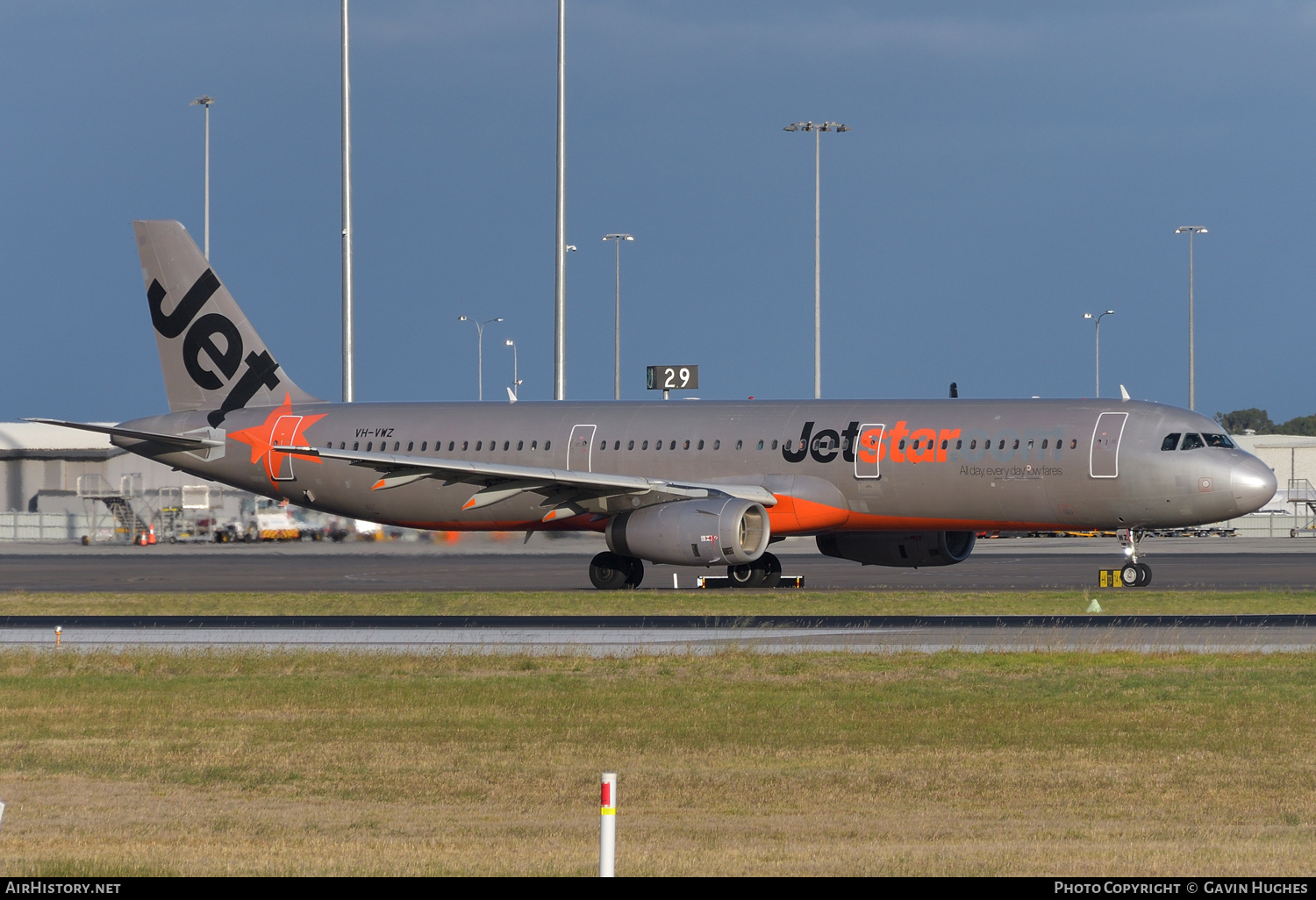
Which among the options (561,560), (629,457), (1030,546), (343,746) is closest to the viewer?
(343,746)

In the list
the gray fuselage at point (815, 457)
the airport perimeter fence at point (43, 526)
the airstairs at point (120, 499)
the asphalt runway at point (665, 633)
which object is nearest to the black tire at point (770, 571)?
the gray fuselage at point (815, 457)

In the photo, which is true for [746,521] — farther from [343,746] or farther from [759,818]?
[759,818]

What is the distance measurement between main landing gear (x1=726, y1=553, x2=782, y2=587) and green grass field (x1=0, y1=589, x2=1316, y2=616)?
2.11 metres

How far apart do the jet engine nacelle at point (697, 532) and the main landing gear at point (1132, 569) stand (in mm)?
8332

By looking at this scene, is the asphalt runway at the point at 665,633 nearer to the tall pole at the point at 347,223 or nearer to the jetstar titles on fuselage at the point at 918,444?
the jetstar titles on fuselage at the point at 918,444

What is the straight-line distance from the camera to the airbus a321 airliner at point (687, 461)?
128 feet

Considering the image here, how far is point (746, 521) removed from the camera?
130 ft

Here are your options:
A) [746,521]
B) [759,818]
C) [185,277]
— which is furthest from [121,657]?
[185,277]

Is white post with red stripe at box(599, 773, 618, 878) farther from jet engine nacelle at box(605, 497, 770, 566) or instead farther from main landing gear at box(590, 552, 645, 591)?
main landing gear at box(590, 552, 645, 591)

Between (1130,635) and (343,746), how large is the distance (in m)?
14.6

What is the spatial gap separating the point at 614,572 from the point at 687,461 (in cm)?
317

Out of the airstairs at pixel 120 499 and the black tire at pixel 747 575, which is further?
the airstairs at pixel 120 499

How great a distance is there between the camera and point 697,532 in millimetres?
38594

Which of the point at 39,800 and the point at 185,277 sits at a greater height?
the point at 185,277
